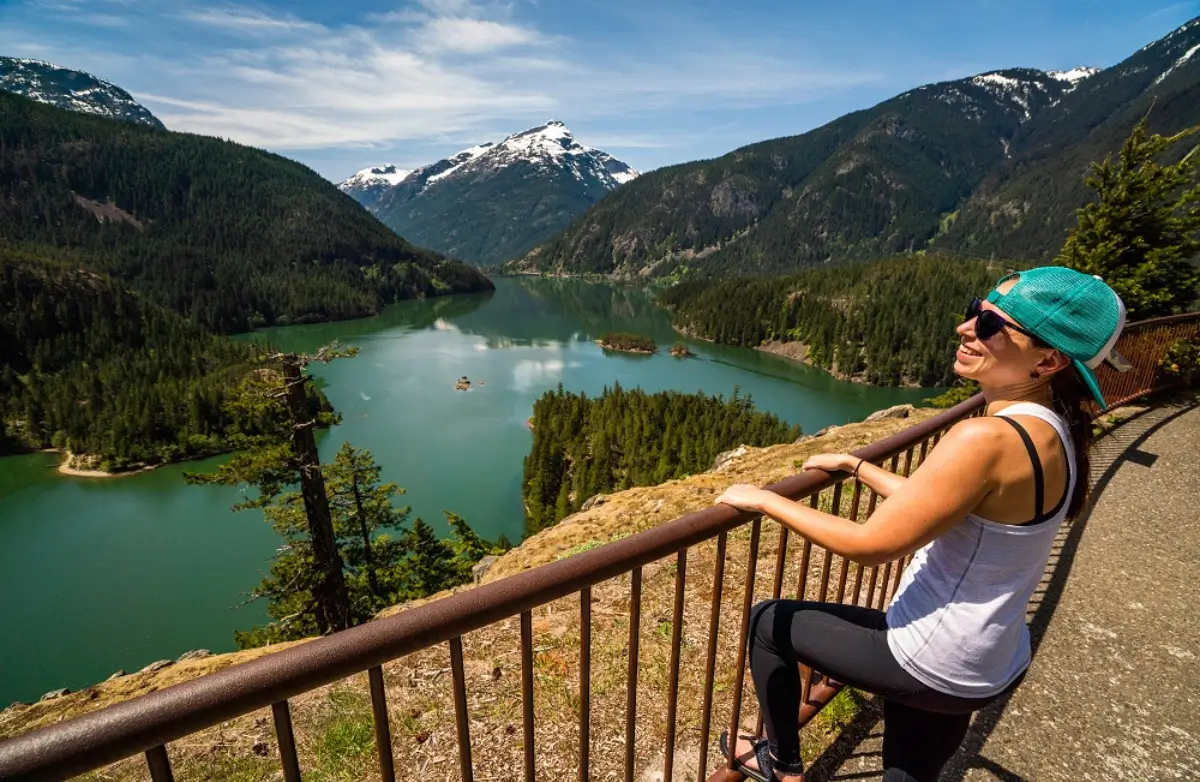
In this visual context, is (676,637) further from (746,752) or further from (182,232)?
(182,232)

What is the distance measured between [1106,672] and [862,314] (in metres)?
102

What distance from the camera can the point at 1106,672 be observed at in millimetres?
4055

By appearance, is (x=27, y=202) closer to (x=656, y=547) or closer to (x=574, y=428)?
(x=574, y=428)

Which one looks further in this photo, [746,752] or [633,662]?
[746,752]

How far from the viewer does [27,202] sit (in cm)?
14950

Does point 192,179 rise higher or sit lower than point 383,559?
higher

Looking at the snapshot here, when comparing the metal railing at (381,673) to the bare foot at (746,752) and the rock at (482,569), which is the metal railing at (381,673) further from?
the rock at (482,569)

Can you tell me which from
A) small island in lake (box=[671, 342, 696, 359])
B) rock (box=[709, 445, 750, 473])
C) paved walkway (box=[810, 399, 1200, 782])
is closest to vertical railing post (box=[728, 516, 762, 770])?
paved walkway (box=[810, 399, 1200, 782])

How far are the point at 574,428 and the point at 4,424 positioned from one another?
57.8 metres

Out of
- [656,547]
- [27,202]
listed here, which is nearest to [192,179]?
[27,202]

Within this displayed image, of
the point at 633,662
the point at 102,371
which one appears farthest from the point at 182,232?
the point at 633,662

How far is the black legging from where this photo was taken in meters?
2.15

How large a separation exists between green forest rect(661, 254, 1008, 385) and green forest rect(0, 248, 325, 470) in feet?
261

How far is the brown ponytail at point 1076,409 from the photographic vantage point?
191 cm
